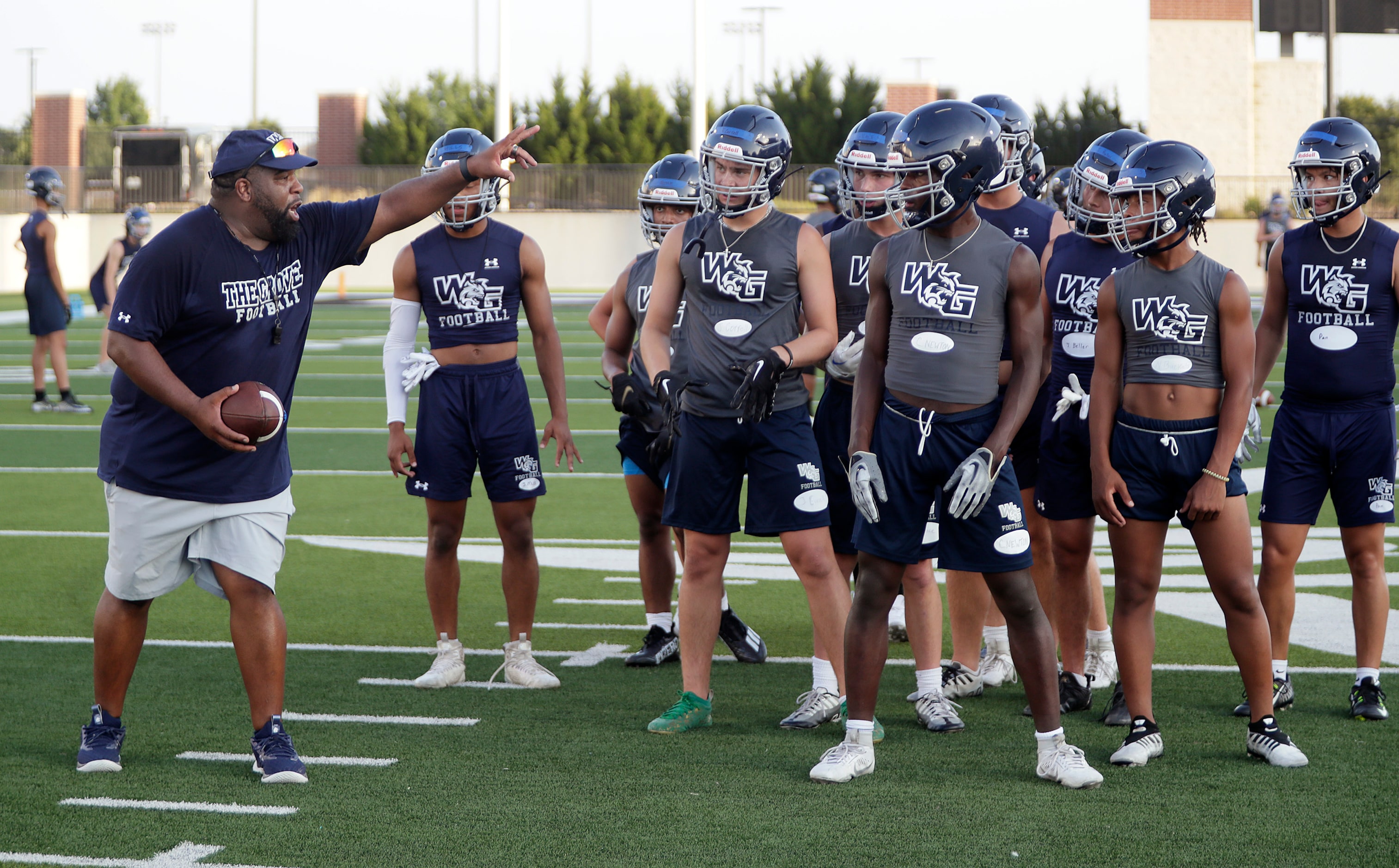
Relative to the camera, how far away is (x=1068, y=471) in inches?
209

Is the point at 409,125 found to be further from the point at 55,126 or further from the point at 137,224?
the point at 137,224

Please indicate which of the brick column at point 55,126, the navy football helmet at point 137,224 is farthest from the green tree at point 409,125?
the navy football helmet at point 137,224

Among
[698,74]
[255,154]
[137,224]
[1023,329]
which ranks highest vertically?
[698,74]

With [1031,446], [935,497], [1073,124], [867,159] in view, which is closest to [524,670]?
[935,497]

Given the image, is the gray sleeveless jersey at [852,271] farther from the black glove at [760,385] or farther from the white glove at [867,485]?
the white glove at [867,485]

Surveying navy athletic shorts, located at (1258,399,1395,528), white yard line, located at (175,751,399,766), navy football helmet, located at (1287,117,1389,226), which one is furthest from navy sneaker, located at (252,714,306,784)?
navy football helmet, located at (1287,117,1389,226)

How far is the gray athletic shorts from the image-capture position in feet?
14.7

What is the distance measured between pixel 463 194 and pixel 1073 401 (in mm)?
2329

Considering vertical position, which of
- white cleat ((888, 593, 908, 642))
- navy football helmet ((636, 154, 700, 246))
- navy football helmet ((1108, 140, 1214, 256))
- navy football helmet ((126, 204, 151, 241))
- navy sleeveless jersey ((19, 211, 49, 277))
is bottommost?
white cleat ((888, 593, 908, 642))

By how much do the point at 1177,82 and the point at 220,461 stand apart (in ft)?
141

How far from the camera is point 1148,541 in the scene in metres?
4.76

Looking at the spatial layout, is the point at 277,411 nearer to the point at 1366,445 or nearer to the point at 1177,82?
the point at 1366,445

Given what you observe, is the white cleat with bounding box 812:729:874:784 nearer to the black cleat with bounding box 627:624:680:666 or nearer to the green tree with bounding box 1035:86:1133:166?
the black cleat with bounding box 627:624:680:666

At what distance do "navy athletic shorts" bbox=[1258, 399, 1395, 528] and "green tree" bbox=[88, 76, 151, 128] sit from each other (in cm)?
7491
